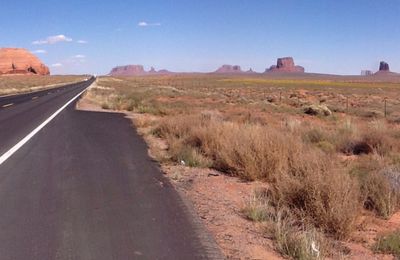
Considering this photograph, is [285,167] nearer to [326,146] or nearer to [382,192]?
[382,192]

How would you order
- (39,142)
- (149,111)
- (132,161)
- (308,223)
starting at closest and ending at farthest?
1. (308,223)
2. (132,161)
3. (39,142)
4. (149,111)

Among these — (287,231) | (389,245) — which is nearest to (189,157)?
(287,231)

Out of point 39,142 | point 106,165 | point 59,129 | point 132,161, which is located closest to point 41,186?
point 106,165

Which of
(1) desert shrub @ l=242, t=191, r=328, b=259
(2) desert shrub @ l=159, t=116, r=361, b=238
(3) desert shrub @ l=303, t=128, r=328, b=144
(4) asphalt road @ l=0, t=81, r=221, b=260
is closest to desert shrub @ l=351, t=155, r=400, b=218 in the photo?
(2) desert shrub @ l=159, t=116, r=361, b=238

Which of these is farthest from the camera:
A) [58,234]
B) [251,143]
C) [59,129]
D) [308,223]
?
[59,129]

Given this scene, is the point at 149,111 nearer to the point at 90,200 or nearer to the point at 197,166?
the point at 197,166

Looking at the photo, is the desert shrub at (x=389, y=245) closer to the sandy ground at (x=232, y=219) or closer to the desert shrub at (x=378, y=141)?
the sandy ground at (x=232, y=219)

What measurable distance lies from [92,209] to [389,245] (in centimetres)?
383

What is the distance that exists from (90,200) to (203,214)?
5.58ft

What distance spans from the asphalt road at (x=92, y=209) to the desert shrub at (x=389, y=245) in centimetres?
194

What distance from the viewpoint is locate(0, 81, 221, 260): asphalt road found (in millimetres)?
5543

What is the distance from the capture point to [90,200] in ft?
25.1

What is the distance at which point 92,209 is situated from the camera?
714 centimetres

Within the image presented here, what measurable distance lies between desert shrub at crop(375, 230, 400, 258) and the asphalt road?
1.94m
